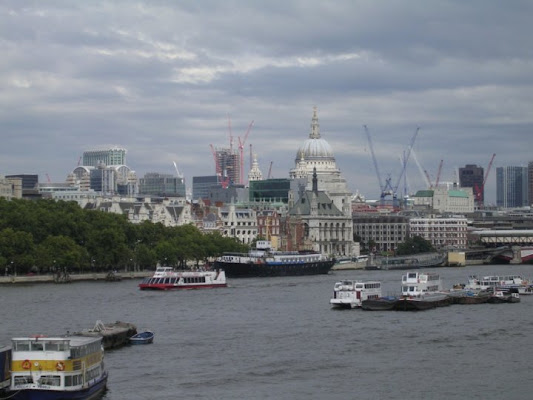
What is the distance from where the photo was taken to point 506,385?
154ft

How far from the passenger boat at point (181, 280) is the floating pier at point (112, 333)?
38973mm

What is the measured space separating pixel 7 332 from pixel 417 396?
2390 centimetres

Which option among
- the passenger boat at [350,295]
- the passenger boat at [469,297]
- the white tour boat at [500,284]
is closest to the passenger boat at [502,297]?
the passenger boat at [469,297]

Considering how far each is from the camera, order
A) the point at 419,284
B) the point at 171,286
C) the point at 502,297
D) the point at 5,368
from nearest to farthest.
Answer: the point at 5,368 < the point at 419,284 < the point at 502,297 < the point at 171,286

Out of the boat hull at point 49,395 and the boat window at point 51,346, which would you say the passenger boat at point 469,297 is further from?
the boat window at point 51,346

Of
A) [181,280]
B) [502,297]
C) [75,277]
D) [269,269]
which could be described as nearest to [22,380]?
[502,297]

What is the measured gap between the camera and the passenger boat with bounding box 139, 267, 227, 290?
99.1 m

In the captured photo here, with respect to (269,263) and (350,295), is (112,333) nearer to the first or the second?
(350,295)

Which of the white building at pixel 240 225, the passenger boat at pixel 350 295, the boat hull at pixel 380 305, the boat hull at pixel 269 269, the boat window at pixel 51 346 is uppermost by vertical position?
the white building at pixel 240 225

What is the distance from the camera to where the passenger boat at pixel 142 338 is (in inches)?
2283

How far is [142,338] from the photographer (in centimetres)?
5819

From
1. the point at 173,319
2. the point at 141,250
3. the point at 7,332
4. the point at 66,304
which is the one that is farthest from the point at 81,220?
the point at 7,332

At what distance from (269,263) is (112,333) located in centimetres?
7304

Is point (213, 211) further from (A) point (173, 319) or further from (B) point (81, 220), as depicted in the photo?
(A) point (173, 319)
